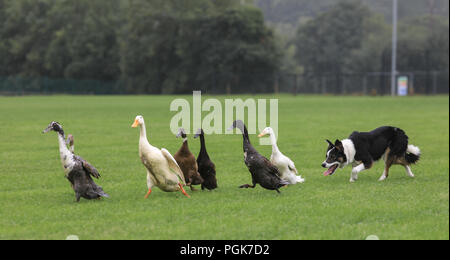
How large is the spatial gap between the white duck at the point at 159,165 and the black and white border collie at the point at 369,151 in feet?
8.96

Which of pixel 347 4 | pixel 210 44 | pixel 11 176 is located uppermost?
pixel 347 4

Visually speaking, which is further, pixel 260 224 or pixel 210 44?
pixel 210 44

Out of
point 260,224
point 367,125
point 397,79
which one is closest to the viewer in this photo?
point 260,224

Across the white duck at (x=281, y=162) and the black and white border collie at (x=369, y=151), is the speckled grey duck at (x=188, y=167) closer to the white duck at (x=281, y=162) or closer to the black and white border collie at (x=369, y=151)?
the white duck at (x=281, y=162)

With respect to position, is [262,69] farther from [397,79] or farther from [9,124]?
[9,124]

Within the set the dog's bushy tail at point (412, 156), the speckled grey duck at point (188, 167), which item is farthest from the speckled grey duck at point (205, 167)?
the dog's bushy tail at point (412, 156)

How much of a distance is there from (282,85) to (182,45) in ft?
44.3

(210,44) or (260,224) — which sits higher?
(210,44)

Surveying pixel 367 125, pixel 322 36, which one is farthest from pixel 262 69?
pixel 367 125

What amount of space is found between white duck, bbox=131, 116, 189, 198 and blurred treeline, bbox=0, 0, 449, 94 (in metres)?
58.6

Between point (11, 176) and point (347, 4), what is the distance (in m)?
94.0

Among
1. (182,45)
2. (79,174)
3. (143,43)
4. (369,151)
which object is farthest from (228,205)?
(143,43)

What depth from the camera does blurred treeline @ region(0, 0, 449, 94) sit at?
73188 millimetres

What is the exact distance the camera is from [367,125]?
23703 mm
